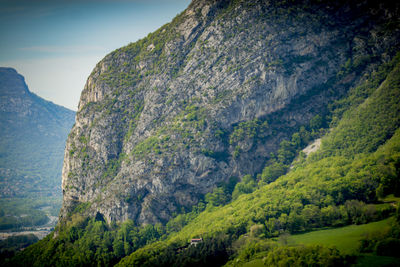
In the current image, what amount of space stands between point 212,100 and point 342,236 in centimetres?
8847

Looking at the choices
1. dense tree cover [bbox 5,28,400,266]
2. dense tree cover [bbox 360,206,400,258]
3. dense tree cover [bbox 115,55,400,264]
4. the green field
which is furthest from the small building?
dense tree cover [bbox 360,206,400,258]

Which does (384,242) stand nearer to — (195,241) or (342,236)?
(342,236)

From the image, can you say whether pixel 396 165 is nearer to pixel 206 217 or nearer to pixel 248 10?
pixel 206 217

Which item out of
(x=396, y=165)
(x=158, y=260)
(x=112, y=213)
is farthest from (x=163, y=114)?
(x=396, y=165)

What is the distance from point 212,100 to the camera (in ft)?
525

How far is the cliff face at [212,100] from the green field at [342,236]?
55025 mm

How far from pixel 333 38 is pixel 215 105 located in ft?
211

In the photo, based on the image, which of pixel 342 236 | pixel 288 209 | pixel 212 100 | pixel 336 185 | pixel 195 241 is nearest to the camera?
pixel 342 236

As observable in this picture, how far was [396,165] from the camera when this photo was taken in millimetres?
108125

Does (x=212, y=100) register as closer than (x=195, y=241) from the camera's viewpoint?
No

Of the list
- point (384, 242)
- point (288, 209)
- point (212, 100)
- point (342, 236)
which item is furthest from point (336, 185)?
point (212, 100)

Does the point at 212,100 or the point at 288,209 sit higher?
the point at 212,100

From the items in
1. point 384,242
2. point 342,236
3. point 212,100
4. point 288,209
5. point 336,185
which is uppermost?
point 212,100

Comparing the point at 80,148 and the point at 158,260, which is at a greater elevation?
the point at 80,148
